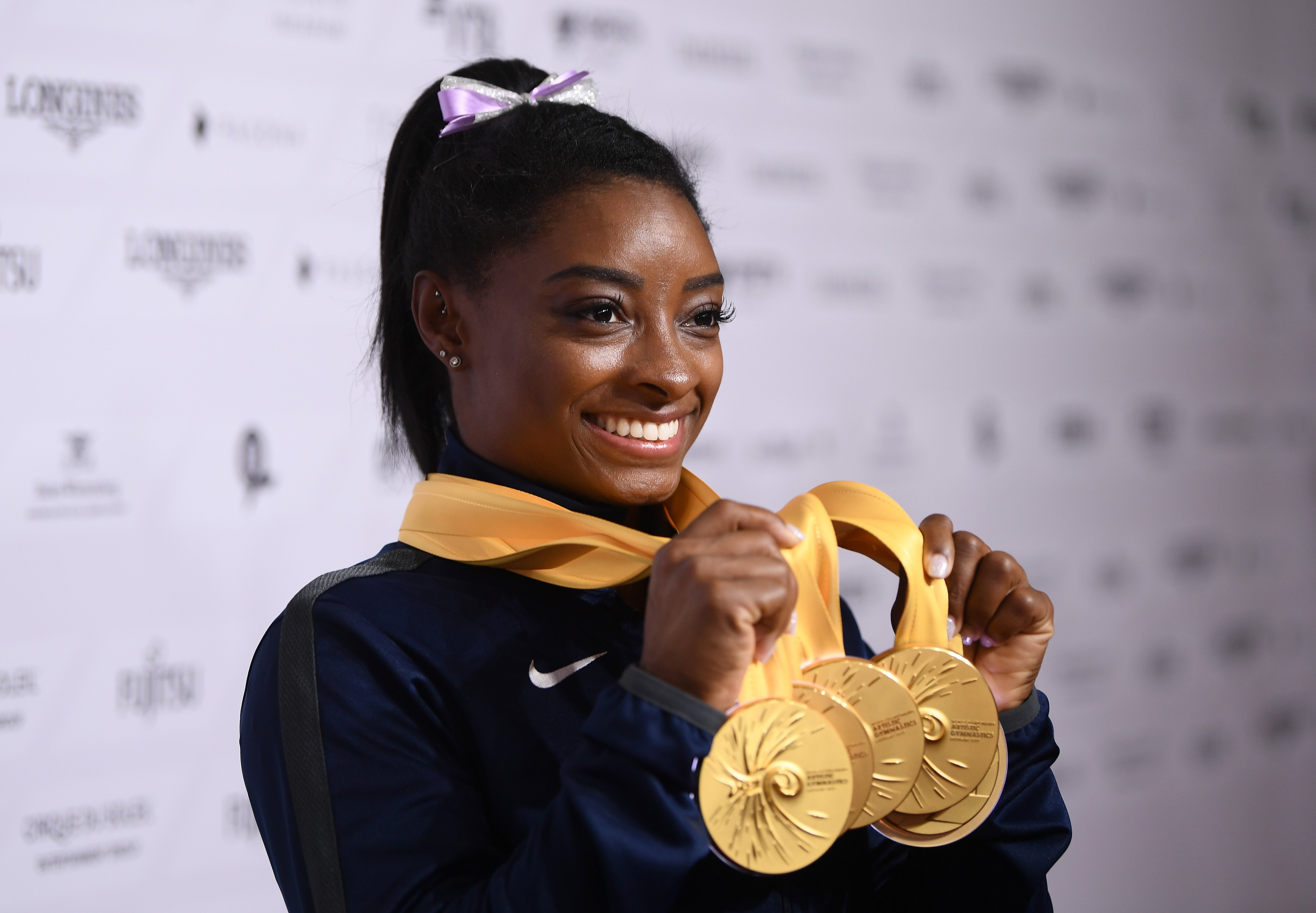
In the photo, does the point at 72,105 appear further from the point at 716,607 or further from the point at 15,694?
the point at 716,607

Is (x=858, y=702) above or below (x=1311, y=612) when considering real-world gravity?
above

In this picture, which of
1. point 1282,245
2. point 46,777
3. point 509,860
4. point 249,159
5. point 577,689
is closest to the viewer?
point 509,860

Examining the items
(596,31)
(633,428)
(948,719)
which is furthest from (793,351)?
(948,719)

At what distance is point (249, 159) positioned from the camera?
1.73 meters

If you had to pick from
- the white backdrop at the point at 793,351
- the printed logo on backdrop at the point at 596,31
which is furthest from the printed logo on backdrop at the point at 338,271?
the printed logo on backdrop at the point at 596,31

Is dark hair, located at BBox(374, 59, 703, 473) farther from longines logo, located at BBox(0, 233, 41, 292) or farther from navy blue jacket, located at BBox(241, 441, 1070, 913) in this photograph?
longines logo, located at BBox(0, 233, 41, 292)

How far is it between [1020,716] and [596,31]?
5.22 feet

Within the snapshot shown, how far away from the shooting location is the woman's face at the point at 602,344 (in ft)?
2.79

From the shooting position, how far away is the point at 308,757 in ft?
2.50

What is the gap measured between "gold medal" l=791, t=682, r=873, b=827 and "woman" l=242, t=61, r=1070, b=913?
0.05 m

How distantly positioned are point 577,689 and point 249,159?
125 cm

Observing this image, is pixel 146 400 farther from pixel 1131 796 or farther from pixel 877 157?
pixel 1131 796

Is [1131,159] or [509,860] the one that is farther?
[1131,159]

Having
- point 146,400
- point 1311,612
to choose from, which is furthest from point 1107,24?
point 146,400
